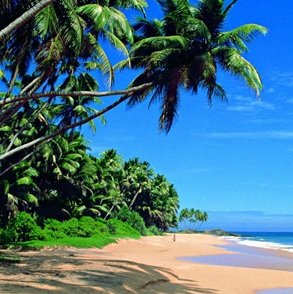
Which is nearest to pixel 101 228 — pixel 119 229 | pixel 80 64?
pixel 119 229

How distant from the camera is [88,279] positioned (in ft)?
41.0

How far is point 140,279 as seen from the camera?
1362cm

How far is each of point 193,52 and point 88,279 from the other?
8.82 m

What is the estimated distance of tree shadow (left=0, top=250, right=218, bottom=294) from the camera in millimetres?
10844

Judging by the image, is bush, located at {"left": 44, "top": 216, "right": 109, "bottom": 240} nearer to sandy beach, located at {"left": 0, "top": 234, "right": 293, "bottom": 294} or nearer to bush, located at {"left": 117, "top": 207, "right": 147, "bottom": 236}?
sandy beach, located at {"left": 0, "top": 234, "right": 293, "bottom": 294}

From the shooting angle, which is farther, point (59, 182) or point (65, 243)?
point (59, 182)

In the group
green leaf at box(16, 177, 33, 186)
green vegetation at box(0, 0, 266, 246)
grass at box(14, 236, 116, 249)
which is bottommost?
grass at box(14, 236, 116, 249)

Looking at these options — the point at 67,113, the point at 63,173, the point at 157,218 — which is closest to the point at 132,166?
the point at 157,218

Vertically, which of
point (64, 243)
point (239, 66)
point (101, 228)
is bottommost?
point (64, 243)

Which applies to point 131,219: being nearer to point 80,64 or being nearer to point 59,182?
point 59,182

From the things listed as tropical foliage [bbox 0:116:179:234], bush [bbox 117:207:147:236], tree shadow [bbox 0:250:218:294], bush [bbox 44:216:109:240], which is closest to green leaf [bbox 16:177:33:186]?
tropical foliage [bbox 0:116:179:234]

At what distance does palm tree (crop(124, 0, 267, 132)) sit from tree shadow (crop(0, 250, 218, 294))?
5900mm

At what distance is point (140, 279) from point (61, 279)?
271cm

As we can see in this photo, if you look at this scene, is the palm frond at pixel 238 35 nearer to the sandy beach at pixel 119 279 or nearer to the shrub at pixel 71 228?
the sandy beach at pixel 119 279
